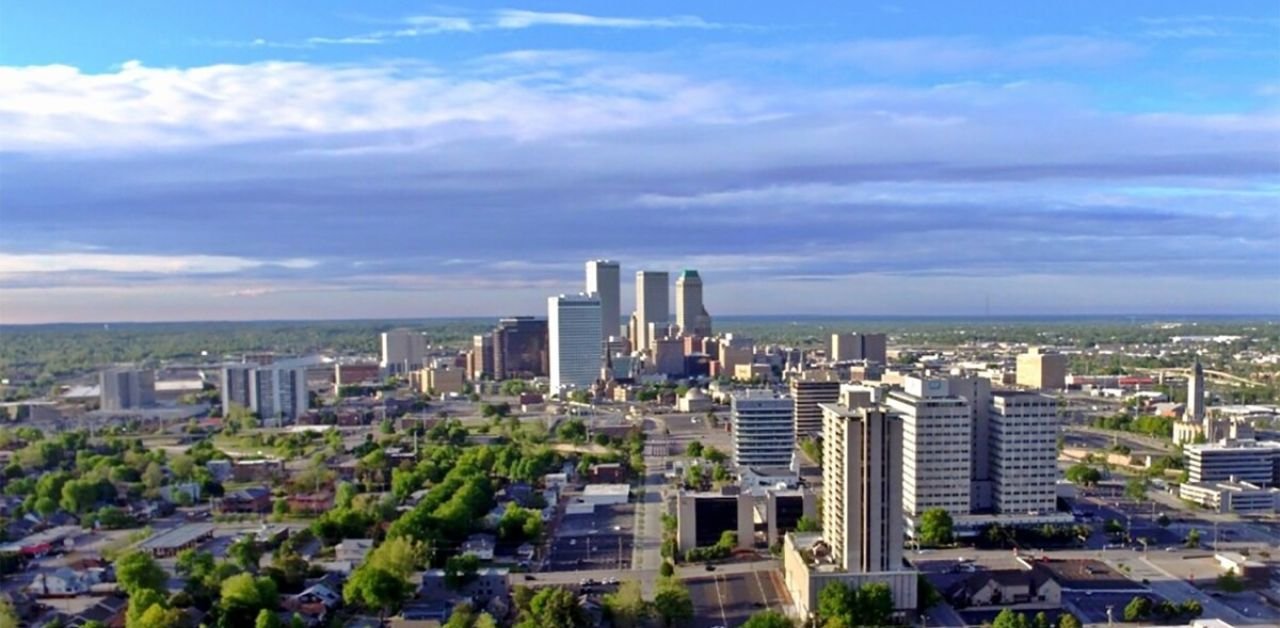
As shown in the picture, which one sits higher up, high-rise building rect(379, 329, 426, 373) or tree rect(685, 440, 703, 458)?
high-rise building rect(379, 329, 426, 373)

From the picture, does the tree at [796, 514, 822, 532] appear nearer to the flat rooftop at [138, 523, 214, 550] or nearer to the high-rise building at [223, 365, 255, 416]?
the flat rooftop at [138, 523, 214, 550]

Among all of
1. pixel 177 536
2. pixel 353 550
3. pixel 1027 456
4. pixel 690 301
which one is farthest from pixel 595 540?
pixel 690 301

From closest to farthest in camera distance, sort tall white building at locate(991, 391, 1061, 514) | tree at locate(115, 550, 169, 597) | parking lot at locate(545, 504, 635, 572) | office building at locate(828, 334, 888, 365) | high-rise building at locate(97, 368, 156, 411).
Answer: tree at locate(115, 550, 169, 597) → parking lot at locate(545, 504, 635, 572) → tall white building at locate(991, 391, 1061, 514) → high-rise building at locate(97, 368, 156, 411) → office building at locate(828, 334, 888, 365)

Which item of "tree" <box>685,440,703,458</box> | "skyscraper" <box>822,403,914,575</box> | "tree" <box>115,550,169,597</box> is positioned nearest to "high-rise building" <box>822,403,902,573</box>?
"skyscraper" <box>822,403,914,575</box>

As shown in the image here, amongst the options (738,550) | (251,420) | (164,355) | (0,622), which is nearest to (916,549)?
(738,550)

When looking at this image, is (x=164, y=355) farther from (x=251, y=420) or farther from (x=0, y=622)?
(x=0, y=622)

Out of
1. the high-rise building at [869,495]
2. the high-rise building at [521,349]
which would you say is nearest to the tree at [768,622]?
the high-rise building at [869,495]

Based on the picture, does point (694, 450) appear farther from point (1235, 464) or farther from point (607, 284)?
point (607, 284)

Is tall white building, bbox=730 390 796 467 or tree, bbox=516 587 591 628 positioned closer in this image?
tree, bbox=516 587 591 628

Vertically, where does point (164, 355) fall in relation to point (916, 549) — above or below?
above
